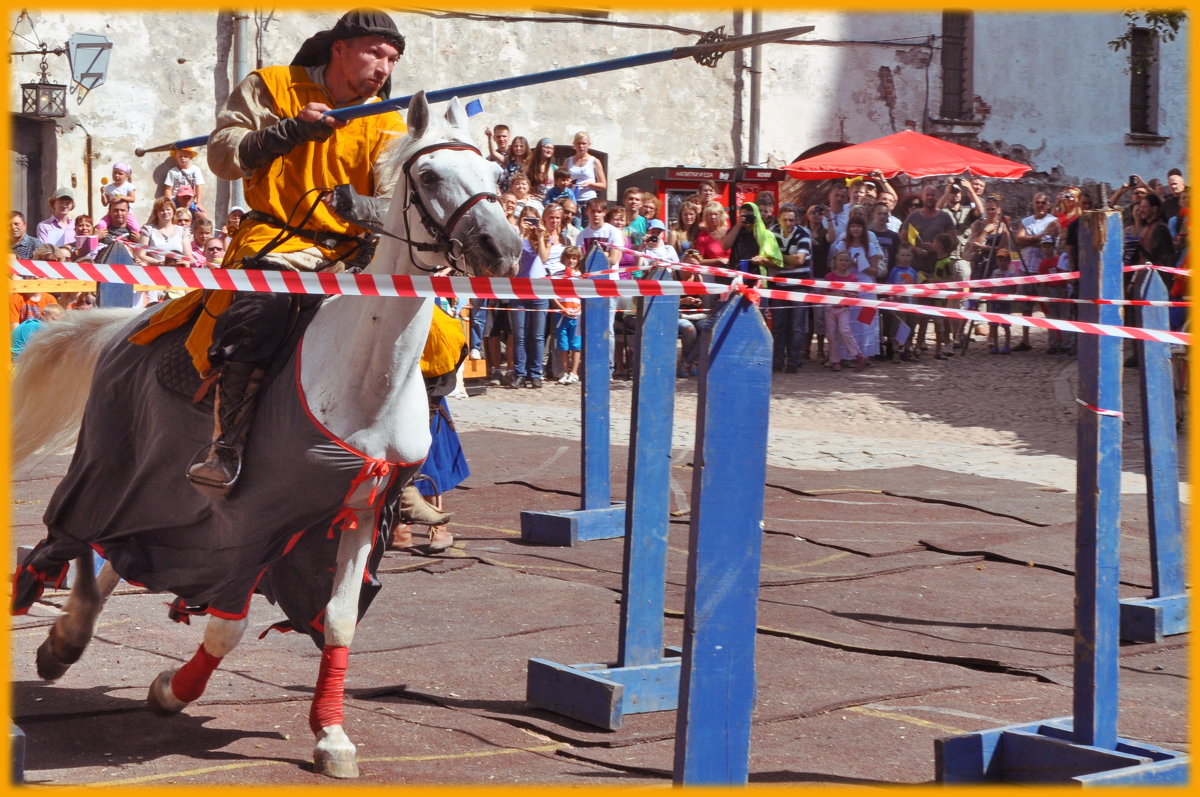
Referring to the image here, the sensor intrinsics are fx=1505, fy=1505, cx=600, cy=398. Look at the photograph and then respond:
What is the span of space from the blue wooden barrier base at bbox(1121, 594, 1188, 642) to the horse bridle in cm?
381

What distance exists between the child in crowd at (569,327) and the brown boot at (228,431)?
947cm

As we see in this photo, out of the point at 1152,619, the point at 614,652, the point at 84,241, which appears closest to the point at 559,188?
the point at 84,241

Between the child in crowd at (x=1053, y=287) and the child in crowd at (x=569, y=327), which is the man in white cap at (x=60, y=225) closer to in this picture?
the child in crowd at (x=569, y=327)

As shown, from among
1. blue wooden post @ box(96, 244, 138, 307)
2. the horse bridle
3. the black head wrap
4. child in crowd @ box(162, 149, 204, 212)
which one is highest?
child in crowd @ box(162, 149, 204, 212)

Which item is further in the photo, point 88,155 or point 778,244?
point 88,155

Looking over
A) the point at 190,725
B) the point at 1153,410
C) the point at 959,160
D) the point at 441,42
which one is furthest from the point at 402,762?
the point at 441,42

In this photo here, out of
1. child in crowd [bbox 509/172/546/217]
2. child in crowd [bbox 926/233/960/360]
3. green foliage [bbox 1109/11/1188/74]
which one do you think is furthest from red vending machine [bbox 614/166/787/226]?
green foliage [bbox 1109/11/1188/74]

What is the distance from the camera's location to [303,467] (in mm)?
4691

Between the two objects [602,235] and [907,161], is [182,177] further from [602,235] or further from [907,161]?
[907,161]

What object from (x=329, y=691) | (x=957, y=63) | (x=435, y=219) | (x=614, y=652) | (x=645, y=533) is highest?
(x=957, y=63)

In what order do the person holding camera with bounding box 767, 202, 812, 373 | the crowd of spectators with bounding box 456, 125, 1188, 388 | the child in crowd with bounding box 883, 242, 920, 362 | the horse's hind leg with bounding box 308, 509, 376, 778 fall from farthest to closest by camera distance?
the child in crowd with bounding box 883, 242, 920, 362, the person holding camera with bounding box 767, 202, 812, 373, the crowd of spectators with bounding box 456, 125, 1188, 388, the horse's hind leg with bounding box 308, 509, 376, 778

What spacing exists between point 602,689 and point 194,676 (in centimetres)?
136

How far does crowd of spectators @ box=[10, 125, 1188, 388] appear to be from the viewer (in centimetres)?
1459

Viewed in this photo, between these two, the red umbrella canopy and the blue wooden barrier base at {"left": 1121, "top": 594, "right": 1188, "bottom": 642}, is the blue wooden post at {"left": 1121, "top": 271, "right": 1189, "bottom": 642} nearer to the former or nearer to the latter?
the blue wooden barrier base at {"left": 1121, "top": 594, "right": 1188, "bottom": 642}
